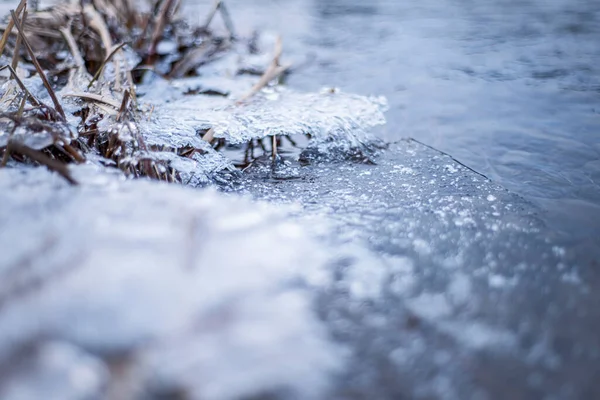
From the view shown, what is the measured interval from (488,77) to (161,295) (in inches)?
97.0

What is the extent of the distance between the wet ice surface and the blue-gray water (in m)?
0.22

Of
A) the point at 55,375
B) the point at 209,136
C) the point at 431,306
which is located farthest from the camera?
the point at 209,136

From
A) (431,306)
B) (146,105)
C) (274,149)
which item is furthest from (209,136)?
(431,306)

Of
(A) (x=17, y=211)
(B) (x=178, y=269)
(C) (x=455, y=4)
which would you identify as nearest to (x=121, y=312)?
(B) (x=178, y=269)

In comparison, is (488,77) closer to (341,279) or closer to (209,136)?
(209,136)

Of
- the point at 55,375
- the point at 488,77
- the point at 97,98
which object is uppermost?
the point at 97,98

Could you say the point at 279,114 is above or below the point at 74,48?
below

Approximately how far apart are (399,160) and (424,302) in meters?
0.90

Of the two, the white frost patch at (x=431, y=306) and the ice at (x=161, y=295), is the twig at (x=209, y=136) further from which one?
the white frost patch at (x=431, y=306)

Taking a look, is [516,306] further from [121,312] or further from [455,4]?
[455,4]

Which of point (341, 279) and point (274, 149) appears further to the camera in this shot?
point (274, 149)

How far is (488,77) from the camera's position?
2.63 metres

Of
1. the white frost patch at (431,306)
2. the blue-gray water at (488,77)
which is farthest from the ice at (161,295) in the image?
the blue-gray water at (488,77)

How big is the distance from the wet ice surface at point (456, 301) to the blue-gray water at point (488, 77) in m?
0.22
